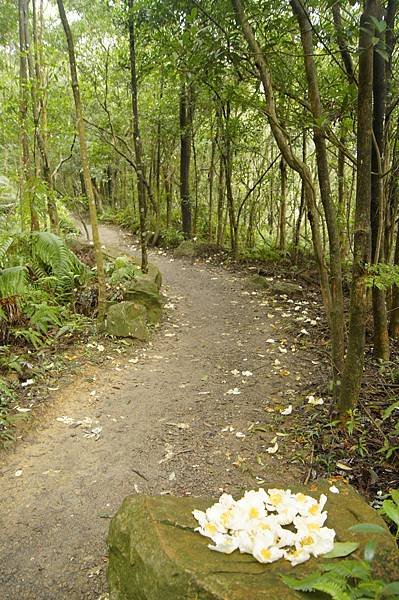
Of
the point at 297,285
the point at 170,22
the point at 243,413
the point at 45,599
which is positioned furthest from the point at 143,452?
the point at 297,285

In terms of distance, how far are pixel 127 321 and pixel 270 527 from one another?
16.8 feet

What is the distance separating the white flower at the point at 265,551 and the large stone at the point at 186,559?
3 centimetres

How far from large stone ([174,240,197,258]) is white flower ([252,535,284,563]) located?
35.3ft

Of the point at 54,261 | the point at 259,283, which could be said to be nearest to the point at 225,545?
the point at 54,261

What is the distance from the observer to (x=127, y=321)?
6746 millimetres

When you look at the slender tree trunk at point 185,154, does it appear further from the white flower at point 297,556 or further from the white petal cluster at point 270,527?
the white flower at point 297,556

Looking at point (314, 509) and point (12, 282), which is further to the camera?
point (12, 282)

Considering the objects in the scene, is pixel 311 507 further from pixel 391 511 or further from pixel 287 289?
pixel 287 289

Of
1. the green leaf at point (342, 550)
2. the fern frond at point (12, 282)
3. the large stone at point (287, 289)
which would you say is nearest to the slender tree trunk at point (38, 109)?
the fern frond at point (12, 282)

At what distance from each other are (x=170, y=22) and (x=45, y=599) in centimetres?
636

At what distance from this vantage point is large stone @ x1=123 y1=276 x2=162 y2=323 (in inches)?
296

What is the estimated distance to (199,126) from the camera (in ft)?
40.8

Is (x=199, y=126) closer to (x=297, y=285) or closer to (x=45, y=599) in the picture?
(x=297, y=285)

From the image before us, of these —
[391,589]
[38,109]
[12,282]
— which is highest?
[38,109]
